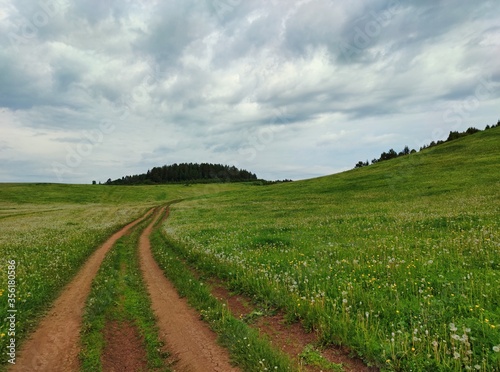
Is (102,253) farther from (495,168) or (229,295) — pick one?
(495,168)

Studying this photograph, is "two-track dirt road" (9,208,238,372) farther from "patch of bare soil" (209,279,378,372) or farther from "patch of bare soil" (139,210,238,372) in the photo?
"patch of bare soil" (209,279,378,372)

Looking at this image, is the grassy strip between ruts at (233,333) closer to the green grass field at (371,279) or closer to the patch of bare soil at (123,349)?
the green grass field at (371,279)

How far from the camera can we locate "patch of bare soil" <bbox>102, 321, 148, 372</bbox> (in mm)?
7020

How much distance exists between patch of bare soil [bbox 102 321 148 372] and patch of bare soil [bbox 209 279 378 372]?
9.09ft

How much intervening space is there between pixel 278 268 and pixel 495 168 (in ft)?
170

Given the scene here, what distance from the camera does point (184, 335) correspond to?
8.08 meters

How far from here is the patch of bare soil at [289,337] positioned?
20.2 feet

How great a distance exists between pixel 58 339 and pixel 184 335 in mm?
3449

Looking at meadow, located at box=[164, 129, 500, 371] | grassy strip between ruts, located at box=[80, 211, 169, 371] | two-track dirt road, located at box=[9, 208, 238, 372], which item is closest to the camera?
meadow, located at box=[164, 129, 500, 371]

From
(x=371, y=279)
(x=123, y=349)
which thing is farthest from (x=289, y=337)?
(x=123, y=349)

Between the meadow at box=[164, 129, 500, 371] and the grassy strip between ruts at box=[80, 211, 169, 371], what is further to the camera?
the grassy strip between ruts at box=[80, 211, 169, 371]

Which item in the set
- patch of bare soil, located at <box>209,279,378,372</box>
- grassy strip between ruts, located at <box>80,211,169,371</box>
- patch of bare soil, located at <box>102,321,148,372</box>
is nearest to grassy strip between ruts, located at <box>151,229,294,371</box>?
patch of bare soil, located at <box>209,279,378,372</box>

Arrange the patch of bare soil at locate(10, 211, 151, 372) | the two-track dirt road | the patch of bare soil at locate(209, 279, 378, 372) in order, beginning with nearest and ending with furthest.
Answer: the patch of bare soil at locate(209, 279, 378, 372)
the two-track dirt road
the patch of bare soil at locate(10, 211, 151, 372)

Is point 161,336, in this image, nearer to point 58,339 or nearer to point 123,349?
point 123,349
